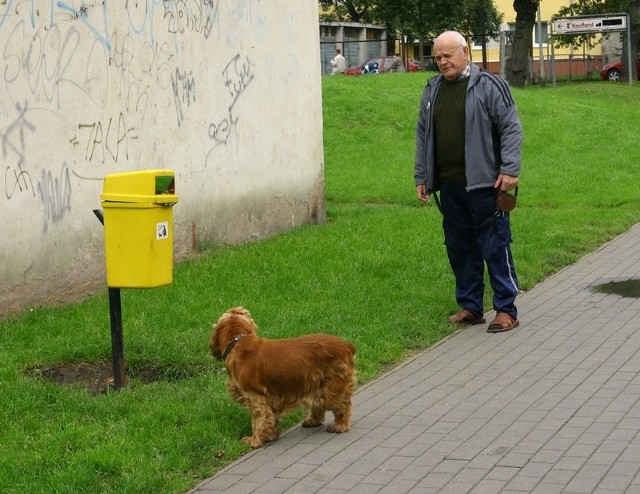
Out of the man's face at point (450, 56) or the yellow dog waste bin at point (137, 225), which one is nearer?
the yellow dog waste bin at point (137, 225)

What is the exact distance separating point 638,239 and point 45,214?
670 centimetres

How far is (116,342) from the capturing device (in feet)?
22.4

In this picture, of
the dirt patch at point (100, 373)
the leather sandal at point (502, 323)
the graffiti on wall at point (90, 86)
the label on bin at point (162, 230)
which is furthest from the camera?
the graffiti on wall at point (90, 86)

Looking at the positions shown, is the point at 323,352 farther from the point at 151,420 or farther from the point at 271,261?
the point at 271,261

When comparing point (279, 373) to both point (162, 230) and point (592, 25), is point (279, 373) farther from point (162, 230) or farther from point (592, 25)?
point (592, 25)

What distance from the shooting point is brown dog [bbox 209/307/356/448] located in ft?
19.1

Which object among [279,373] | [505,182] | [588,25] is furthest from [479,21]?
[279,373]

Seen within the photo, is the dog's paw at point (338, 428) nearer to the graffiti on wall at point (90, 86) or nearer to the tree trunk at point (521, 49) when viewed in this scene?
the graffiti on wall at point (90, 86)

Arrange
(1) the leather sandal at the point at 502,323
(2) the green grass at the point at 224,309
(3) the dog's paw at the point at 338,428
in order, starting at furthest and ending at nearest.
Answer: (1) the leather sandal at the point at 502,323
(3) the dog's paw at the point at 338,428
(2) the green grass at the point at 224,309

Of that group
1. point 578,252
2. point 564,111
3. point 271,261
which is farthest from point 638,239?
point 564,111

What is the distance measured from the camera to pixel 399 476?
535 cm

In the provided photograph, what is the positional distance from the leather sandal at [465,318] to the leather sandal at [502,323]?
0.22m

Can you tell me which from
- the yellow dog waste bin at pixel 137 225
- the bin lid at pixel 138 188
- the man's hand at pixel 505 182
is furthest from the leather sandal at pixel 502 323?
the bin lid at pixel 138 188

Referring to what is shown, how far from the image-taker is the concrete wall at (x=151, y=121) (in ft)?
30.0
